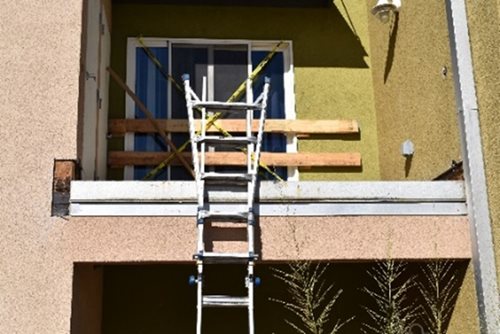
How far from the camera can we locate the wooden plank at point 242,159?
7.50 meters

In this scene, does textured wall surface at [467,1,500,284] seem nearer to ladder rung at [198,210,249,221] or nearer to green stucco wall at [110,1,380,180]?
ladder rung at [198,210,249,221]

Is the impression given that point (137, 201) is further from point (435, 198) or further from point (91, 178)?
point (435, 198)

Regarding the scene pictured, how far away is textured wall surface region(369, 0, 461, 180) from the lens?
233 inches

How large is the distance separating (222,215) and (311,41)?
375cm

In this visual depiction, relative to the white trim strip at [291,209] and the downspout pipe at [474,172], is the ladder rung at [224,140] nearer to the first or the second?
the white trim strip at [291,209]

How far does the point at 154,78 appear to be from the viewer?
26.1ft

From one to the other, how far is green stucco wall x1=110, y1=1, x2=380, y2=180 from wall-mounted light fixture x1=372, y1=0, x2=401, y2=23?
977 mm

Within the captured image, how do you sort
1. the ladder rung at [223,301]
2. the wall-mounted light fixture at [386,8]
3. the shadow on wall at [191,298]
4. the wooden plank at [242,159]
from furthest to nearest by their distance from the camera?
the wooden plank at [242,159] → the wall-mounted light fixture at [386,8] → the shadow on wall at [191,298] → the ladder rung at [223,301]

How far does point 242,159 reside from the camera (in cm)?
762

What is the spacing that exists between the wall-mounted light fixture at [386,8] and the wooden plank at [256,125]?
4.37ft

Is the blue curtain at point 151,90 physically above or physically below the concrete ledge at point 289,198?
above

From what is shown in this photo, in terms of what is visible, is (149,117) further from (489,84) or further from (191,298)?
(489,84)

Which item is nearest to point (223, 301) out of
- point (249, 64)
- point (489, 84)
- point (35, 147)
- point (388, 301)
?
point (388, 301)

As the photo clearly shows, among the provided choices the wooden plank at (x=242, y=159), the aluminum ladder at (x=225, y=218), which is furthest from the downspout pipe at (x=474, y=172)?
the wooden plank at (x=242, y=159)
